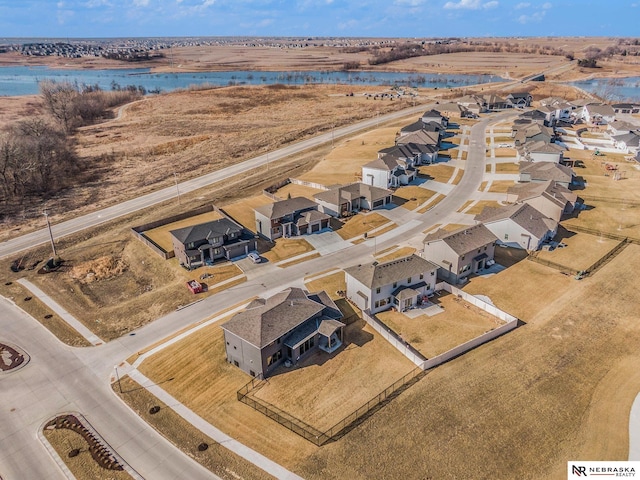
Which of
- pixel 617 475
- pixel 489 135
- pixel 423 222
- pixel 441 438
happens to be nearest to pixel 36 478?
pixel 441 438

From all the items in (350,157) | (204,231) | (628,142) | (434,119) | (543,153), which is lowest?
(204,231)

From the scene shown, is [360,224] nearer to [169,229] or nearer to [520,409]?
[169,229]

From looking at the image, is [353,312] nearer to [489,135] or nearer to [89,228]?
[89,228]

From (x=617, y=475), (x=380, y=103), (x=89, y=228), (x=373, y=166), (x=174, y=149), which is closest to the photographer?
(x=617, y=475)

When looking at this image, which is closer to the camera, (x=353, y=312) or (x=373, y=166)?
(x=353, y=312)

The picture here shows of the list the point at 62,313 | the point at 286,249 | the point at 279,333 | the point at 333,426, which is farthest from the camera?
the point at 286,249

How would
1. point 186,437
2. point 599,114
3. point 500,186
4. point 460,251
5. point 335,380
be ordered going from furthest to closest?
point 599,114 < point 500,186 < point 460,251 < point 335,380 < point 186,437

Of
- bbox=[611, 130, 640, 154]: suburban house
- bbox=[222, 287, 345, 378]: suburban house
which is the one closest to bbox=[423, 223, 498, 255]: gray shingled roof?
bbox=[222, 287, 345, 378]: suburban house

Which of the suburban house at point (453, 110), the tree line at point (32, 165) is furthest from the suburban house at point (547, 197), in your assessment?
the tree line at point (32, 165)

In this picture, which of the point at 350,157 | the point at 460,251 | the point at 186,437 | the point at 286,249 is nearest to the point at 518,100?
the point at 350,157
